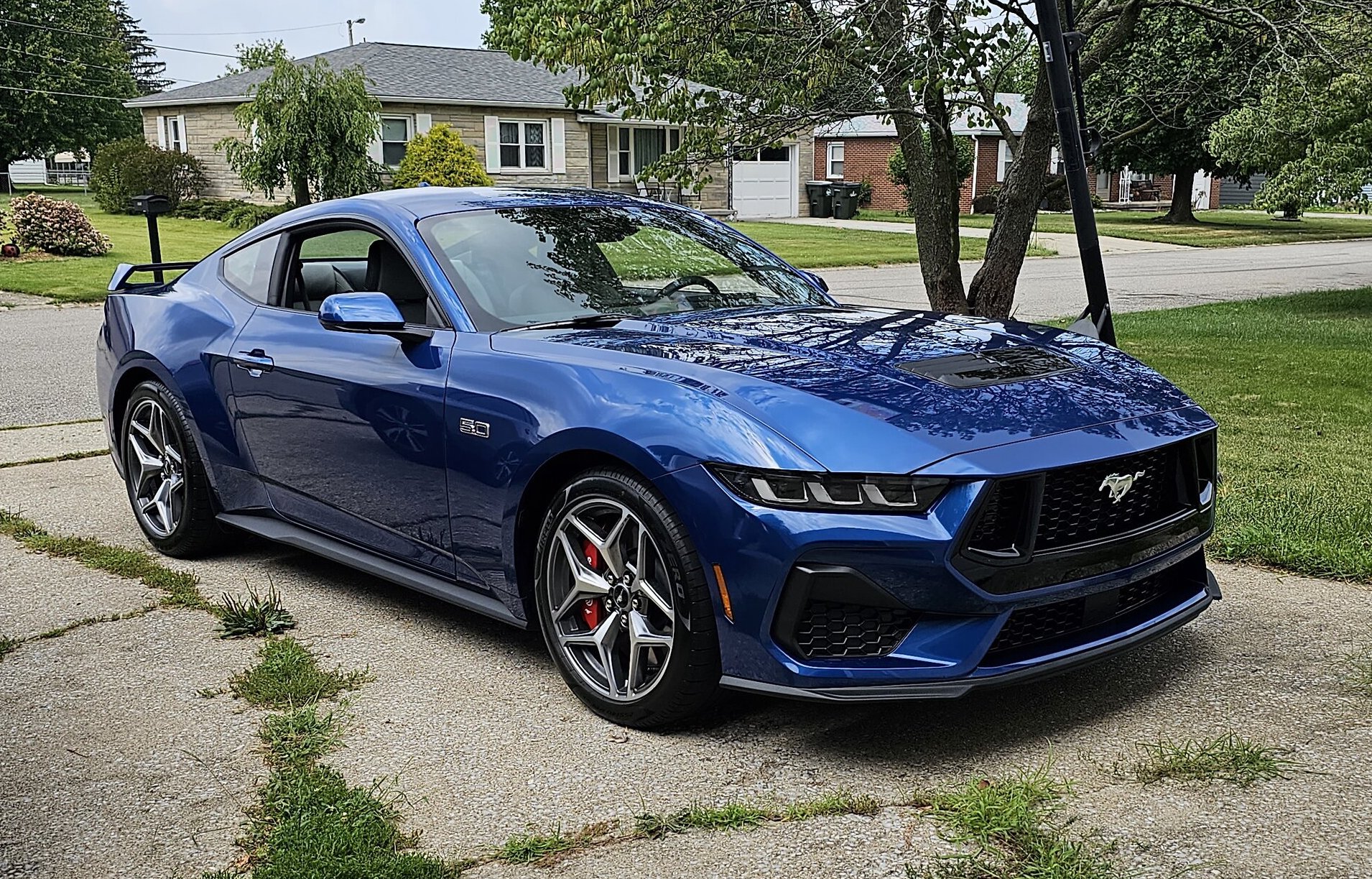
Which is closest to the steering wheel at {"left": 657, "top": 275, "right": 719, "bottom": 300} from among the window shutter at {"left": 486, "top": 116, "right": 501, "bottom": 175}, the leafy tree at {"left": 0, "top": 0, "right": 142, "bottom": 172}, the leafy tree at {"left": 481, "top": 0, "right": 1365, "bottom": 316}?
the leafy tree at {"left": 481, "top": 0, "right": 1365, "bottom": 316}

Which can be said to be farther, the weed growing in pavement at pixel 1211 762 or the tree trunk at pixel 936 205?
the tree trunk at pixel 936 205

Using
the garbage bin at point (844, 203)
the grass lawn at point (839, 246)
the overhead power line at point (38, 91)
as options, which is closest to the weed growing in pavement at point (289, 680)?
the grass lawn at point (839, 246)

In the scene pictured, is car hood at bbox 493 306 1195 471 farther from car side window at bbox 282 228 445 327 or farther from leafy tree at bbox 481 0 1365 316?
leafy tree at bbox 481 0 1365 316

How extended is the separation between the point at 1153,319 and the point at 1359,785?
1269cm

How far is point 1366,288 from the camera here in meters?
20.1

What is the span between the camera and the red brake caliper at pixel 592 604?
155 inches

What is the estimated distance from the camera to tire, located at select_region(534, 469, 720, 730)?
11.9ft

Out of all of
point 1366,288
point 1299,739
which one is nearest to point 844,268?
point 1366,288

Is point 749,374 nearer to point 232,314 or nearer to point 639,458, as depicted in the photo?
point 639,458

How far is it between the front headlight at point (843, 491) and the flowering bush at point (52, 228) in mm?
24506

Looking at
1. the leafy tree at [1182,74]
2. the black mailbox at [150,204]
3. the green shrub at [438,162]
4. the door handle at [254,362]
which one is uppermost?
the green shrub at [438,162]

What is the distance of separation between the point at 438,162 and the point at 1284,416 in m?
26.8

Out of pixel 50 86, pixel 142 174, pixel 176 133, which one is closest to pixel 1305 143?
pixel 142 174

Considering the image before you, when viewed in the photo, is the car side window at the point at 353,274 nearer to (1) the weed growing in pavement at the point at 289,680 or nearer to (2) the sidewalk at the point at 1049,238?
(1) the weed growing in pavement at the point at 289,680
